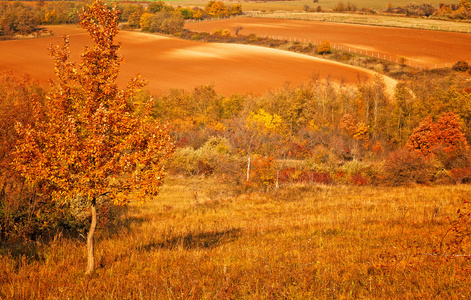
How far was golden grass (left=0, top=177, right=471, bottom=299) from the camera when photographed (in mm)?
6445

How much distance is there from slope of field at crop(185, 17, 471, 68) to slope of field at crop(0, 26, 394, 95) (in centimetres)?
1407

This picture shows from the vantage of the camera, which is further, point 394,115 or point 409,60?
point 409,60

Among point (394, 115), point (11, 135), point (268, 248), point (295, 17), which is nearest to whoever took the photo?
point (268, 248)

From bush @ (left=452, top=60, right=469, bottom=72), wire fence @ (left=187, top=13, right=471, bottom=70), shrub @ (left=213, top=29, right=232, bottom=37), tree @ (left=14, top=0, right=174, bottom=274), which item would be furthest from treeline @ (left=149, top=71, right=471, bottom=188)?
shrub @ (left=213, top=29, right=232, bottom=37)

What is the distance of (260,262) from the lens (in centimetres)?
869

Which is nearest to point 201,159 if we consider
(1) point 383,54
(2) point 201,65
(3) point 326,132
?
(3) point 326,132

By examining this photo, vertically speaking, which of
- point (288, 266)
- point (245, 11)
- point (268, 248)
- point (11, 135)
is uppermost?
point (245, 11)

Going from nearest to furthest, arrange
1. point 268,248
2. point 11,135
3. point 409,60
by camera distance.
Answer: point 268,248 → point 11,135 → point 409,60

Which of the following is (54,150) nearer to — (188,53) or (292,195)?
(292,195)

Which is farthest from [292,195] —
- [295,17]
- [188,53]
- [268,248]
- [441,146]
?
[295,17]

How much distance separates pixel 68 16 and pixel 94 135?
112m

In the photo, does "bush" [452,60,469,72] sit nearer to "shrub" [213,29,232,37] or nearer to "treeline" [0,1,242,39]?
"shrub" [213,29,232,37]

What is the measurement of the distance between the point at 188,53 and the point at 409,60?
160 ft

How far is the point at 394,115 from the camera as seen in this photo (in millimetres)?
57000
